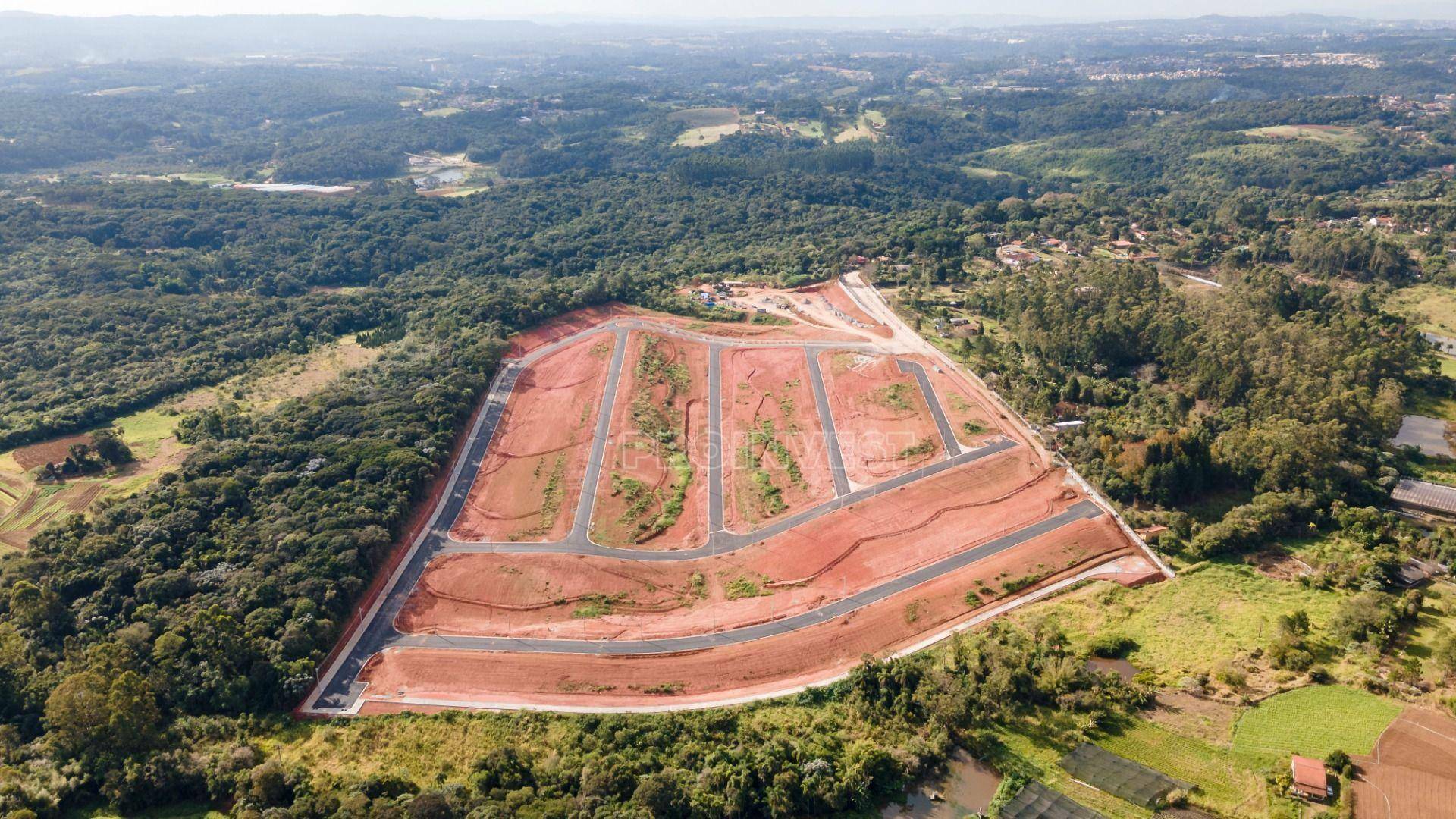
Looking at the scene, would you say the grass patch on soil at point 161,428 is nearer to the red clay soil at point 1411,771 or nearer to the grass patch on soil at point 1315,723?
the grass patch on soil at point 1315,723

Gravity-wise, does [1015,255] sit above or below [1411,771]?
above

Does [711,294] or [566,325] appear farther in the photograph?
[711,294]

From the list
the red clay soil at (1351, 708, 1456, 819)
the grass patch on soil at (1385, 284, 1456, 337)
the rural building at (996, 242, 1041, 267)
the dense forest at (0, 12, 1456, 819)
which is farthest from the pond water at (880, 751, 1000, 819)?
the rural building at (996, 242, 1041, 267)

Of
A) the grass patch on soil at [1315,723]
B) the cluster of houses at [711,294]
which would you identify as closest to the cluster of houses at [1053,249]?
the cluster of houses at [711,294]

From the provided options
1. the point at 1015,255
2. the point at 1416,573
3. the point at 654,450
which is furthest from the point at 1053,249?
the point at 654,450

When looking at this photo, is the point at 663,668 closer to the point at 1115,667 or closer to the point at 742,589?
the point at 742,589
